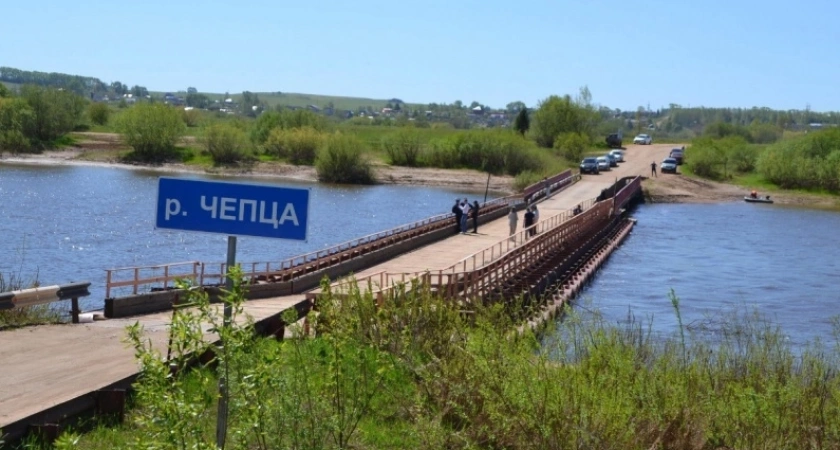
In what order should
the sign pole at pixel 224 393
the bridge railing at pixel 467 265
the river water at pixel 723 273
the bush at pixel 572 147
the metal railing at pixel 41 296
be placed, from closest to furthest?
the sign pole at pixel 224 393, the metal railing at pixel 41 296, the bridge railing at pixel 467 265, the river water at pixel 723 273, the bush at pixel 572 147

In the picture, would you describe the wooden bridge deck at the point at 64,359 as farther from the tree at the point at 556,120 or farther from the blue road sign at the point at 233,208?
the tree at the point at 556,120

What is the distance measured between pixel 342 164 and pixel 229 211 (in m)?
89.6

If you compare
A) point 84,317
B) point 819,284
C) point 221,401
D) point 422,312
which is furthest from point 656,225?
point 221,401

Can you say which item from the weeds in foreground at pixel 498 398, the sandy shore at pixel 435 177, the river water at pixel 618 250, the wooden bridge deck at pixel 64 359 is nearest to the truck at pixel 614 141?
the sandy shore at pixel 435 177

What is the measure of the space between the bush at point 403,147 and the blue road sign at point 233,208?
10122cm

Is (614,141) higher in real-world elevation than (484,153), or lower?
higher

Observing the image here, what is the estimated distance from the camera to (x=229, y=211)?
715 cm

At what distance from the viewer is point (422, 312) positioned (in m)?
13.6

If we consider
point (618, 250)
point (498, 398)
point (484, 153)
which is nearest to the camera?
point (498, 398)

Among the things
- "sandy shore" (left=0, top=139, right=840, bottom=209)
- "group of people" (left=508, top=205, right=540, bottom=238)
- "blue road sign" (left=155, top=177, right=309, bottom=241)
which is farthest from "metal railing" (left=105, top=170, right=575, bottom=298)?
"sandy shore" (left=0, top=139, right=840, bottom=209)

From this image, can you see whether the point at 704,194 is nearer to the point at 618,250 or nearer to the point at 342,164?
the point at 342,164

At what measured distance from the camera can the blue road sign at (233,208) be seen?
7.10 metres

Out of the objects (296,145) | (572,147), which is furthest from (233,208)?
(572,147)

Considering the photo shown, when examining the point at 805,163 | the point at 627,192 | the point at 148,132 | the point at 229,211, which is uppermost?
the point at 229,211
